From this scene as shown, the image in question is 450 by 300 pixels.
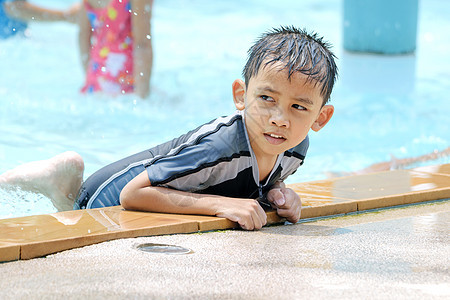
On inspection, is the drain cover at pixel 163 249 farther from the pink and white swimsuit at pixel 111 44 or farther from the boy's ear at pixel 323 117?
the pink and white swimsuit at pixel 111 44

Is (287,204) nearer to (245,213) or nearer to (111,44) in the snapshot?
(245,213)

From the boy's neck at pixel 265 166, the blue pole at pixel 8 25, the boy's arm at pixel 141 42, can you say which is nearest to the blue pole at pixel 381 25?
the boy's arm at pixel 141 42

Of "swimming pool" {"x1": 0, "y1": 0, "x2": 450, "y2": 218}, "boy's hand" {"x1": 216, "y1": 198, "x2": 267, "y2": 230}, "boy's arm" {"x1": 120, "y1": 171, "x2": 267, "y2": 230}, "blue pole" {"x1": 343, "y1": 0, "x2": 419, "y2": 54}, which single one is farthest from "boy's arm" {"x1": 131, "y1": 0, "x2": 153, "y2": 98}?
"blue pole" {"x1": 343, "y1": 0, "x2": 419, "y2": 54}

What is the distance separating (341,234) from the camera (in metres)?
2.74

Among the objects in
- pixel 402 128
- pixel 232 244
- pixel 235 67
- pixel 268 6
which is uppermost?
pixel 268 6

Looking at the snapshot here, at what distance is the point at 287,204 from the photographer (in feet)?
Answer: 9.40

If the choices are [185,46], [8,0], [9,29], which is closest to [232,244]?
[8,0]

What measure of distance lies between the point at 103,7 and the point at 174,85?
2.09 metres

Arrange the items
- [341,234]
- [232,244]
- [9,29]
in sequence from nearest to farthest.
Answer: [232,244] → [341,234] → [9,29]

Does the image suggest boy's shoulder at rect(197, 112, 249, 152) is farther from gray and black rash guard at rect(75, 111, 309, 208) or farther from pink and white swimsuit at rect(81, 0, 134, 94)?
pink and white swimsuit at rect(81, 0, 134, 94)

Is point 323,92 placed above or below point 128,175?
above

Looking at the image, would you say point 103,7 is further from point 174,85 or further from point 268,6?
point 268,6

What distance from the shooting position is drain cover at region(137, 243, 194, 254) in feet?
8.00

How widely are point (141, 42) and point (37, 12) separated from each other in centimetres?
167
